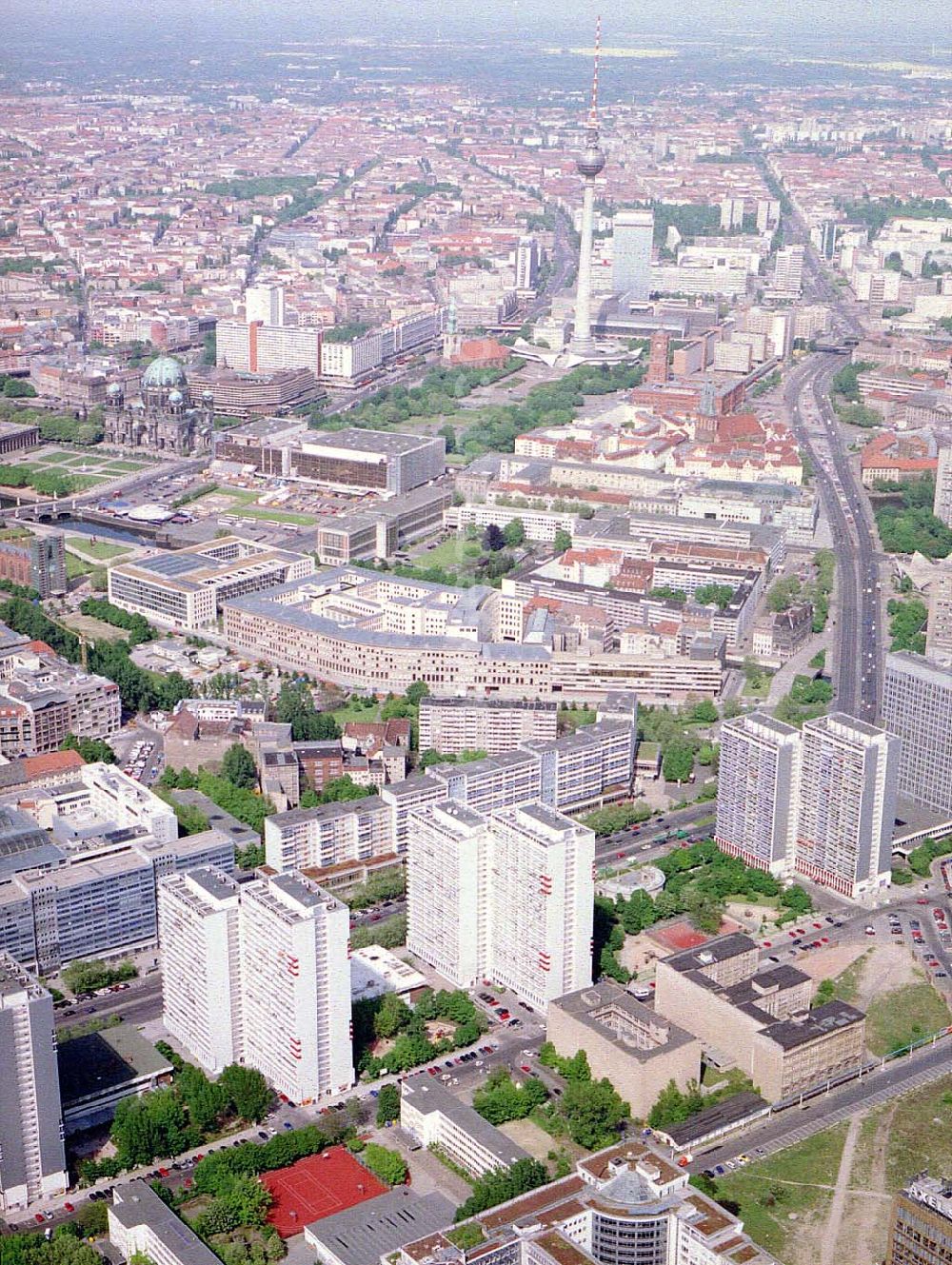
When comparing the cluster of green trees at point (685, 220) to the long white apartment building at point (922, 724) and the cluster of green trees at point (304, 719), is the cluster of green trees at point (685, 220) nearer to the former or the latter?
the cluster of green trees at point (304, 719)

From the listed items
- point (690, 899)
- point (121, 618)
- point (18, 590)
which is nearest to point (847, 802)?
point (690, 899)

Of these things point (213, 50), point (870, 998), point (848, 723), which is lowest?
point (870, 998)

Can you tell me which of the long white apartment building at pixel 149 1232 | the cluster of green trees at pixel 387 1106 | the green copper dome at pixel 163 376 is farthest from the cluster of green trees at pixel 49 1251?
the green copper dome at pixel 163 376

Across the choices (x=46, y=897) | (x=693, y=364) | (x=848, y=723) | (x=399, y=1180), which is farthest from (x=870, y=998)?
(x=693, y=364)

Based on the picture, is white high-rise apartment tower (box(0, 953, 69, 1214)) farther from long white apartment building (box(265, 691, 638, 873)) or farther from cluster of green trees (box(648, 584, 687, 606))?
cluster of green trees (box(648, 584, 687, 606))

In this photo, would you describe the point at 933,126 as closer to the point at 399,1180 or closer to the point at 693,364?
the point at 693,364

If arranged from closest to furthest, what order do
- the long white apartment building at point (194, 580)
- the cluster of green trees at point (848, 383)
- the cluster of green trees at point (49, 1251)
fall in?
1. the cluster of green trees at point (49, 1251)
2. the long white apartment building at point (194, 580)
3. the cluster of green trees at point (848, 383)
